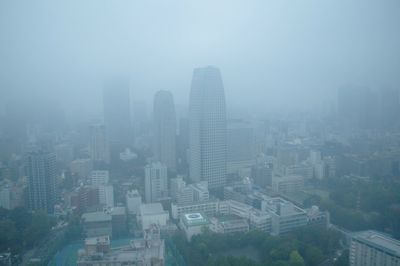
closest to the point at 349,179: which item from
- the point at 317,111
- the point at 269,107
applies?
the point at 317,111

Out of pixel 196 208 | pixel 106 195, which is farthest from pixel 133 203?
pixel 196 208

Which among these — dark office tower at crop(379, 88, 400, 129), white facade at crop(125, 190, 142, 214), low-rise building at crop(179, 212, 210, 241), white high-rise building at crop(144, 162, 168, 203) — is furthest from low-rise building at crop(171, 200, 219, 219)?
dark office tower at crop(379, 88, 400, 129)

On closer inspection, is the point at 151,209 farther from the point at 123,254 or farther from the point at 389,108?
the point at 389,108

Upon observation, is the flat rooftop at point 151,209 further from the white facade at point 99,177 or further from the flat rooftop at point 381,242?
the flat rooftop at point 381,242

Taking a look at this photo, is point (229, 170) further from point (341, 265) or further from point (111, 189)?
point (341, 265)

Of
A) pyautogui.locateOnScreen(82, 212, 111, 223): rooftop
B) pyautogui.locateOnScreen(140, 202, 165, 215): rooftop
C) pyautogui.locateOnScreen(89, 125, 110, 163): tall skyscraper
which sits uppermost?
pyautogui.locateOnScreen(89, 125, 110, 163): tall skyscraper

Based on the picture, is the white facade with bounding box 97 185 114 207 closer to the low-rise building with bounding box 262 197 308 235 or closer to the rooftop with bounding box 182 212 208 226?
the rooftop with bounding box 182 212 208 226

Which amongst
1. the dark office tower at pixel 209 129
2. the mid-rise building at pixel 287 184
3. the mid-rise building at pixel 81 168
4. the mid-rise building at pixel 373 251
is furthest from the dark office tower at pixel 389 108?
the mid-rise building at pixel 81 168
